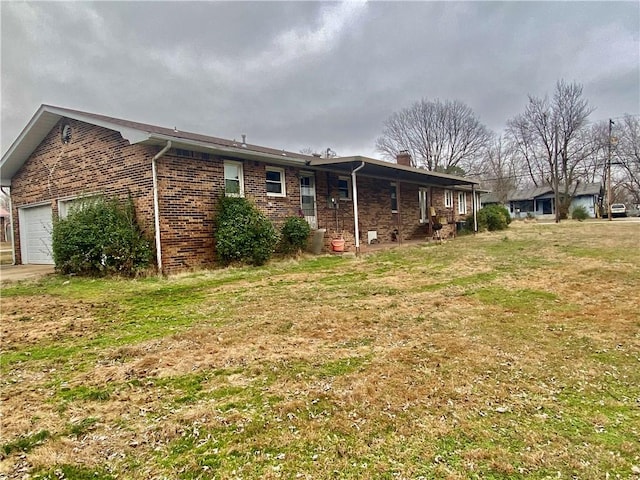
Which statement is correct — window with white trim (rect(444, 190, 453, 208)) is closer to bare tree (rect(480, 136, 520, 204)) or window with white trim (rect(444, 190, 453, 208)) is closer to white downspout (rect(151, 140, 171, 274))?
white downspout (rect(151, 140, 171, 274))

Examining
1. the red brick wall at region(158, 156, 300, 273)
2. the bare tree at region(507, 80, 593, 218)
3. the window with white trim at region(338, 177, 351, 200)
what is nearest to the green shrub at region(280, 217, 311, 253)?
the red brick wall at region(158, 156, 300, 273)

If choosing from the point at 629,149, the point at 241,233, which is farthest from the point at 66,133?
the point at 629,149

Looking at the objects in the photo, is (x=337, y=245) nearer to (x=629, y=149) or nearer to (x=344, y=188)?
(x=344, y=188)

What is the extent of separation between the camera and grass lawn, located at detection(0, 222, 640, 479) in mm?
2027

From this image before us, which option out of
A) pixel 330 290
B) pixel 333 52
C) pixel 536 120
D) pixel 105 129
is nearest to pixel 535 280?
pixel 330 290

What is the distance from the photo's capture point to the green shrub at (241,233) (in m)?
9.82

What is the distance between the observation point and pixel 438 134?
1599 inches

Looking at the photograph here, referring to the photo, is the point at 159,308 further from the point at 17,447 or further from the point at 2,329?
the point at 17,447

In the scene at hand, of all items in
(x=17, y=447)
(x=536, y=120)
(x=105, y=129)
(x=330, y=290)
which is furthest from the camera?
(x=536, y=120)

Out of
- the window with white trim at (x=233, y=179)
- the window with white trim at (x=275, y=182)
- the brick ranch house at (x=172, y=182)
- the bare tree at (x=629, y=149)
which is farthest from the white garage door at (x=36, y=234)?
the bare tree at (x=629, y=149)

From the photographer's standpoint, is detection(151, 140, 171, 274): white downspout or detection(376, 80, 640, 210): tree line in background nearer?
detection(151, 140, 171, 274): white downspout

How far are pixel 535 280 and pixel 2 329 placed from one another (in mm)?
8340

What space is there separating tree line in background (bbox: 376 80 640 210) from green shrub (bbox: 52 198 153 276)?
1415 inches

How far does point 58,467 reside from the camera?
202 cm
